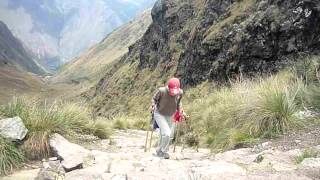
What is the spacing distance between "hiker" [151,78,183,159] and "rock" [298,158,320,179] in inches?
106

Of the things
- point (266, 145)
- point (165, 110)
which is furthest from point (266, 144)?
point (165, 110)

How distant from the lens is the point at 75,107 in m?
14.3

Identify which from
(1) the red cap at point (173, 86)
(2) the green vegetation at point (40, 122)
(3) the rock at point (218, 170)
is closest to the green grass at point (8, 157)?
(2) the green vegetation at point (40, 122)

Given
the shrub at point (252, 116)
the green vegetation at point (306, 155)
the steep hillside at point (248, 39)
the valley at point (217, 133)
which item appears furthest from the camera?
the steep hillside at point (248, 39)

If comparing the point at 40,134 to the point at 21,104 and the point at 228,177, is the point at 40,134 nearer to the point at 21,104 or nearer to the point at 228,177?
the point at 21,104

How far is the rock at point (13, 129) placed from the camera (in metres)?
11.0

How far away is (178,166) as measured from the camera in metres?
9.22

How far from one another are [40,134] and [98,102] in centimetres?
6892

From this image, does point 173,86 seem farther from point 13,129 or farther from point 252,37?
point 252,37

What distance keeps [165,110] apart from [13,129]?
3.11m

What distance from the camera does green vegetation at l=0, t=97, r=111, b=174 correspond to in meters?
11.3

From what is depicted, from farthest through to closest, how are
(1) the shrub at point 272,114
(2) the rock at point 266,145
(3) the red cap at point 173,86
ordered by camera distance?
(1) the shrub at point 272,114 → (2) the rock at point 266,145 → (3) the red cap at point 173,86

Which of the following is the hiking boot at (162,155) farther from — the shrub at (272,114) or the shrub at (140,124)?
the shrub at (140,124)

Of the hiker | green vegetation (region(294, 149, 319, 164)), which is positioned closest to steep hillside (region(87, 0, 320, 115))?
Answer: the hiker
